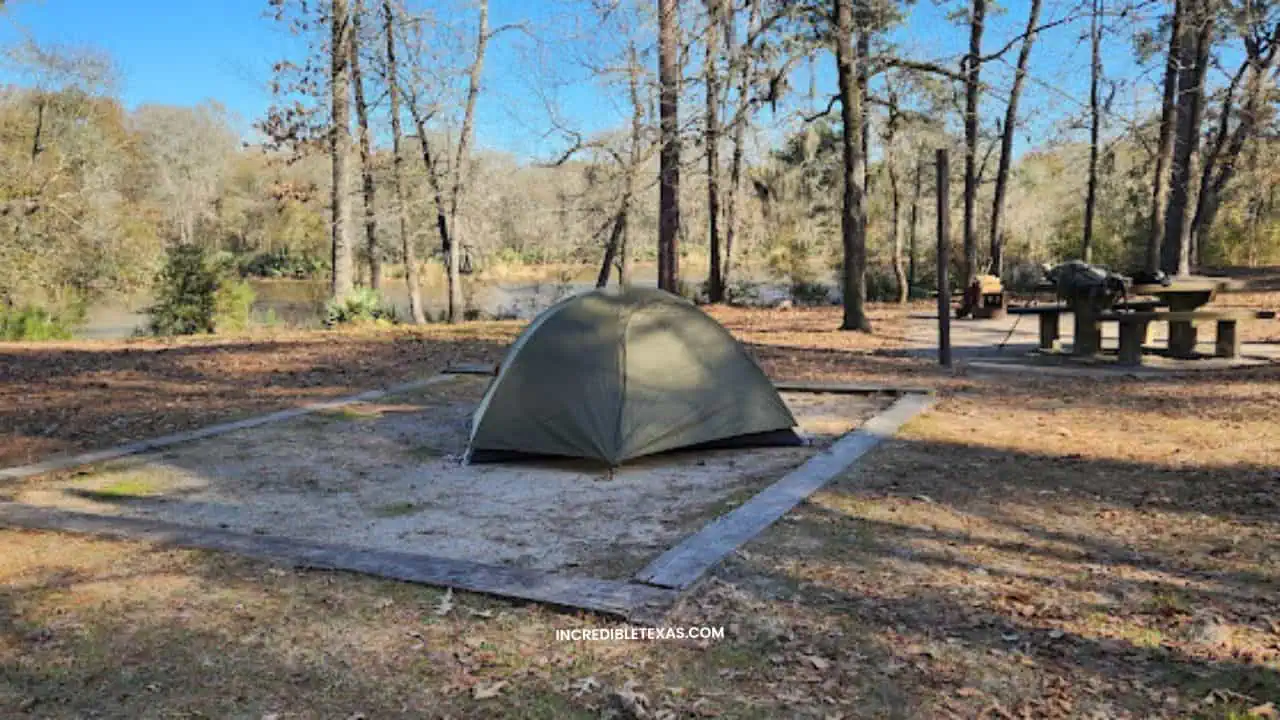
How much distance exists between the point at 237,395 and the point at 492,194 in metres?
22.7

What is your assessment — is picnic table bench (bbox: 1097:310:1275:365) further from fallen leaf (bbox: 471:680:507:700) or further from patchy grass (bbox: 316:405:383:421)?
fallen leaf (bbox: 471:680:507:700)

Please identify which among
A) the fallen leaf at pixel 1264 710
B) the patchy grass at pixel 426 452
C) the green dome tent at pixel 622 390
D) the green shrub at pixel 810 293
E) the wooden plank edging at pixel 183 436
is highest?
the green shrub at pixel 810 293

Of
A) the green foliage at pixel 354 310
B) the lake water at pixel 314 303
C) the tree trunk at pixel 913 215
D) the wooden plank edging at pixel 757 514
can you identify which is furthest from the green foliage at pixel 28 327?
the tree trunk at pixel 913 215

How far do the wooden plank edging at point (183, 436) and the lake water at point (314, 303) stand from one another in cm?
988

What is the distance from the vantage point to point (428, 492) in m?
5.43

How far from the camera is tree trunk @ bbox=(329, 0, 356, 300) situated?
17984 mm

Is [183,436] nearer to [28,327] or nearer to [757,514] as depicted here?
[757,514]

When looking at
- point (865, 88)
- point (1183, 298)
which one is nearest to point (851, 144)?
point (865, 88)

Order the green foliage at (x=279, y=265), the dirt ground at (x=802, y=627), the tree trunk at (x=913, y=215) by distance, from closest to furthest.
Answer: the dirt ground at (x=802, y=627) → the tree trunk at (x=913, y=215) → the green foliage at (x=279, y=265)

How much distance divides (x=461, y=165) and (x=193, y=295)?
28.9ft

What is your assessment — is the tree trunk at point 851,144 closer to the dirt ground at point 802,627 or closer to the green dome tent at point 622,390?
the green dome tent at point 622,390

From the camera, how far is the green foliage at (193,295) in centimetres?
1711

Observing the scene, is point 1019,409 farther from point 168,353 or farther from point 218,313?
point 218,313

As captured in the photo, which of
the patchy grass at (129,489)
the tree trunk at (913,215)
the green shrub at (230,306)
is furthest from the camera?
the tree trunk at (913,215)
